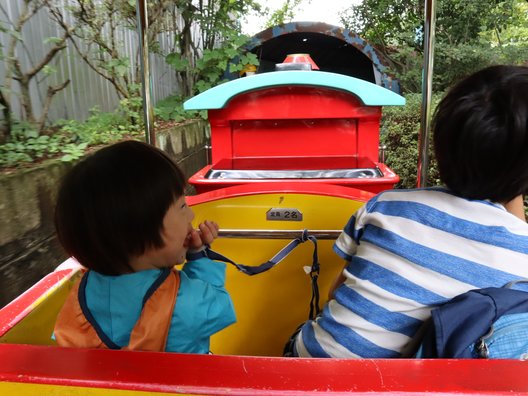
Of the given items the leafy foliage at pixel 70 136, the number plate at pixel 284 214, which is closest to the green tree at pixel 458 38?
the leafy foliage at pixel 70 136

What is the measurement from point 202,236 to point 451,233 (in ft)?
1.71

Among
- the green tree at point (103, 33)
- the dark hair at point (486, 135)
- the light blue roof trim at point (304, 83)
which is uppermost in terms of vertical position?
the green tree at point (103, 33)

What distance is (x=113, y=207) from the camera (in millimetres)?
834

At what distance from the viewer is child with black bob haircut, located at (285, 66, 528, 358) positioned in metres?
0.80

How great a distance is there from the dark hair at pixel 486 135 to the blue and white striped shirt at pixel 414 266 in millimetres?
42

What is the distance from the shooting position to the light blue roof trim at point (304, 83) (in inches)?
92.8

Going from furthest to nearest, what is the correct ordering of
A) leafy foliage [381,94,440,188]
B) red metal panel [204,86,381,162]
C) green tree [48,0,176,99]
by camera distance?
1. leafy foliage [381,94,440,188]
2. green tree [48,0,176,99]
3. red metal panel [204,86,381,162]

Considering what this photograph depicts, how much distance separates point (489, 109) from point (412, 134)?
16.1ft

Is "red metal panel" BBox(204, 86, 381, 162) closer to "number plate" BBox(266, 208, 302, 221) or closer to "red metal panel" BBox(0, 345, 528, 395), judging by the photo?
"number plate" BBox(266, 208, 302, 221)

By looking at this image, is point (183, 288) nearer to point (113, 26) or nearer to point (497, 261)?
point (497, 261)

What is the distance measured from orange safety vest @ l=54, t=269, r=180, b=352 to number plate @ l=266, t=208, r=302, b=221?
77cm

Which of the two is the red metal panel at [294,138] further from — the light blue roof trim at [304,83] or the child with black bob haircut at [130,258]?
the child with black bob haircut at [130,258]

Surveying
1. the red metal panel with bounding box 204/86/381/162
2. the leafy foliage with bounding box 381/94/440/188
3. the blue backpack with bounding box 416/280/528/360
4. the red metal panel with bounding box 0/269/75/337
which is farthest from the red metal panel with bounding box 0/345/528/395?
the leafy foliage with bounding box 381/94/440/188

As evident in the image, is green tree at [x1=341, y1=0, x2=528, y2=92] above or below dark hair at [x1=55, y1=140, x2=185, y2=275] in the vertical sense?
above
